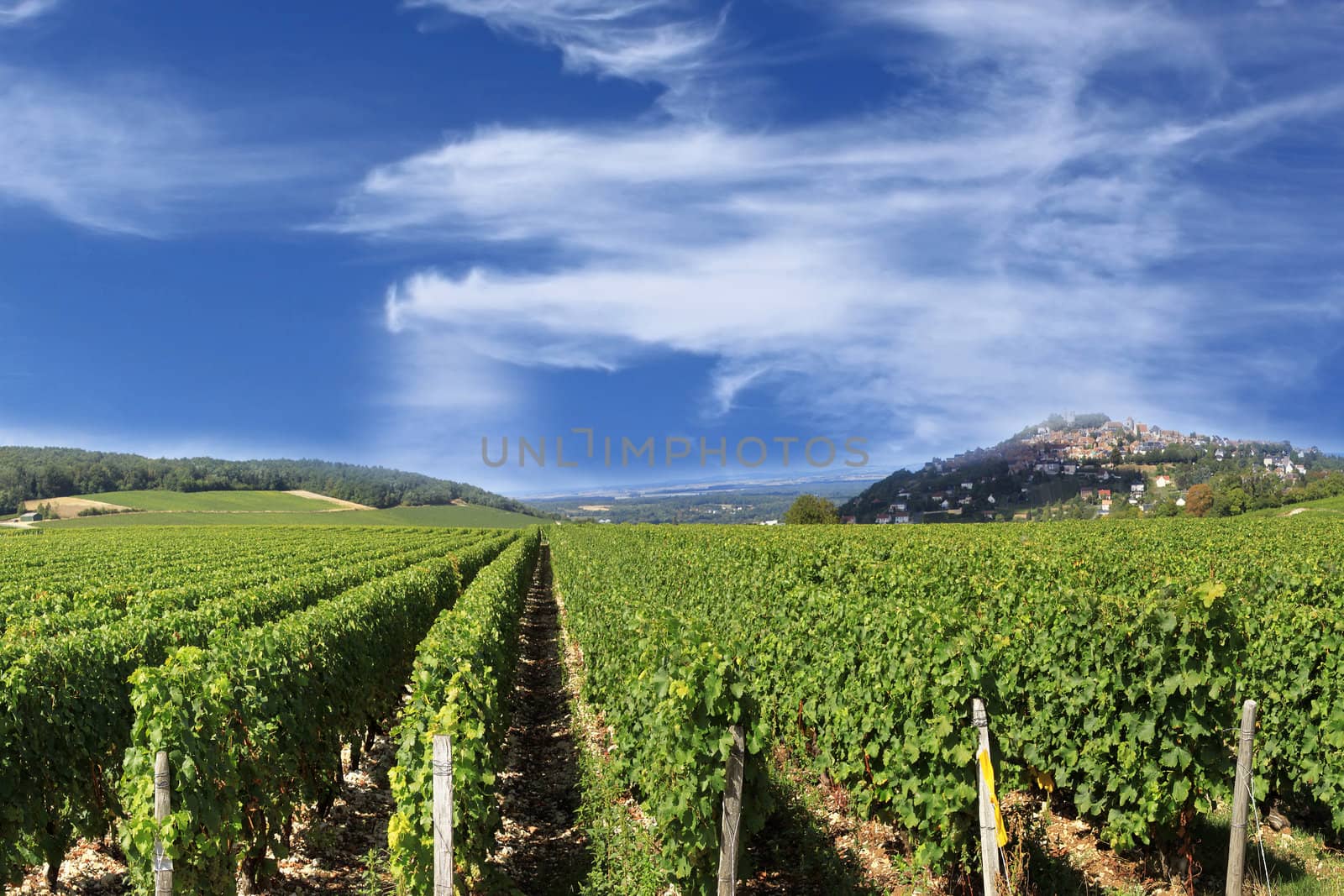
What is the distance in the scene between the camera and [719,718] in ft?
19.2

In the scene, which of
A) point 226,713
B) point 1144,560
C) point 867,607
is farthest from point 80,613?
point 1144,560

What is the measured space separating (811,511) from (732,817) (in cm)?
9198

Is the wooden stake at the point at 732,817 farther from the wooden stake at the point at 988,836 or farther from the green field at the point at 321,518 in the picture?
the green field at the point at 321,518

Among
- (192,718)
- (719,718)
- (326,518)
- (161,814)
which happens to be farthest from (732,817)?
(326,518)

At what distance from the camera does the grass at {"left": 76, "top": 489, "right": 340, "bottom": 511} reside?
114 m

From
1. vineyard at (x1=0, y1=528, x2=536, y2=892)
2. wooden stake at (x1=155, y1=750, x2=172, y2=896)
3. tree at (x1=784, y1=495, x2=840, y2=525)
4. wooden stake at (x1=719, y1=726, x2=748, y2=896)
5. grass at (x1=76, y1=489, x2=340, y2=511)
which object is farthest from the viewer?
grass at (x1=76, y1=489, x2=340, y2=511)

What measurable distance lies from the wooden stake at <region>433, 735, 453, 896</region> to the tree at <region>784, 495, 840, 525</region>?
293 feet

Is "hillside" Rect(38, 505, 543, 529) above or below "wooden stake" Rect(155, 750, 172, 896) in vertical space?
below

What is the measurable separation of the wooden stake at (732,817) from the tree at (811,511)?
292ft

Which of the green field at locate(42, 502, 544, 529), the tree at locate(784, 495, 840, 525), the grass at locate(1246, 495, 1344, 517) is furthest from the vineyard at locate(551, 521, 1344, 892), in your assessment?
the green field at locate(42, 502, 544, 529)

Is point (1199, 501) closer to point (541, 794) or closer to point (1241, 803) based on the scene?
point (1241, 803)

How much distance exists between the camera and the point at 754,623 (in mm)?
10883

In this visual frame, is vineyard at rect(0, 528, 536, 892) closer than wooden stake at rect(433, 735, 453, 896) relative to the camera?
No

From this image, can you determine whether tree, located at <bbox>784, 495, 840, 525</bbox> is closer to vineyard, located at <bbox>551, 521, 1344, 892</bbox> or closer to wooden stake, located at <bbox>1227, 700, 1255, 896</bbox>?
vineyard, located at <bbox>551, 521, 1344, 892</bbox>
